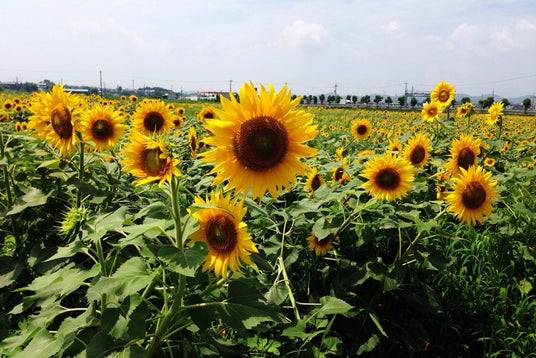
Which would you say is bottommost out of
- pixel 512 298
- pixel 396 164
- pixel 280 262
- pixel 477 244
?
pixel 512 298

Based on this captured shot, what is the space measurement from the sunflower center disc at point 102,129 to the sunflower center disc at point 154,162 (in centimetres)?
110

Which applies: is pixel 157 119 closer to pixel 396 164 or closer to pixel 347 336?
pixel 396 164

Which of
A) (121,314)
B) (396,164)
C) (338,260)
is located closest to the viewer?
(121,314)

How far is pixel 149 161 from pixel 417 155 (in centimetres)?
240

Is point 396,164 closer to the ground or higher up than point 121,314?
higher up

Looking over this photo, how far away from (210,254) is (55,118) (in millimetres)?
1322

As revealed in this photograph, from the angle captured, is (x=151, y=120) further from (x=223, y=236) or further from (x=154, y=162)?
(x=223, y=236)

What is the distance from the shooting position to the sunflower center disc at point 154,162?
1465mm

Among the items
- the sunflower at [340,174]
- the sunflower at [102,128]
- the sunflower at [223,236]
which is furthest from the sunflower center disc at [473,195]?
the sunflower at [102,128]

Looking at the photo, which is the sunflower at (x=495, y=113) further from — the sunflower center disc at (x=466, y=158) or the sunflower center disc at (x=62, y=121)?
the sunflower center disc at (x=62, y=121)

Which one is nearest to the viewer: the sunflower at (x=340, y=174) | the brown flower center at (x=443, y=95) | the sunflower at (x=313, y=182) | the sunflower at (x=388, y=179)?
the sunflower at (x=388, y=179)

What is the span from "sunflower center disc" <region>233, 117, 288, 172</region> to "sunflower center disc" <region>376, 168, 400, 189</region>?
4.26 feet

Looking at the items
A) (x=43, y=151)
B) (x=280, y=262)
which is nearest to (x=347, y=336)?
(x=280, y=262)

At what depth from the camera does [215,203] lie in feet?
5.07
